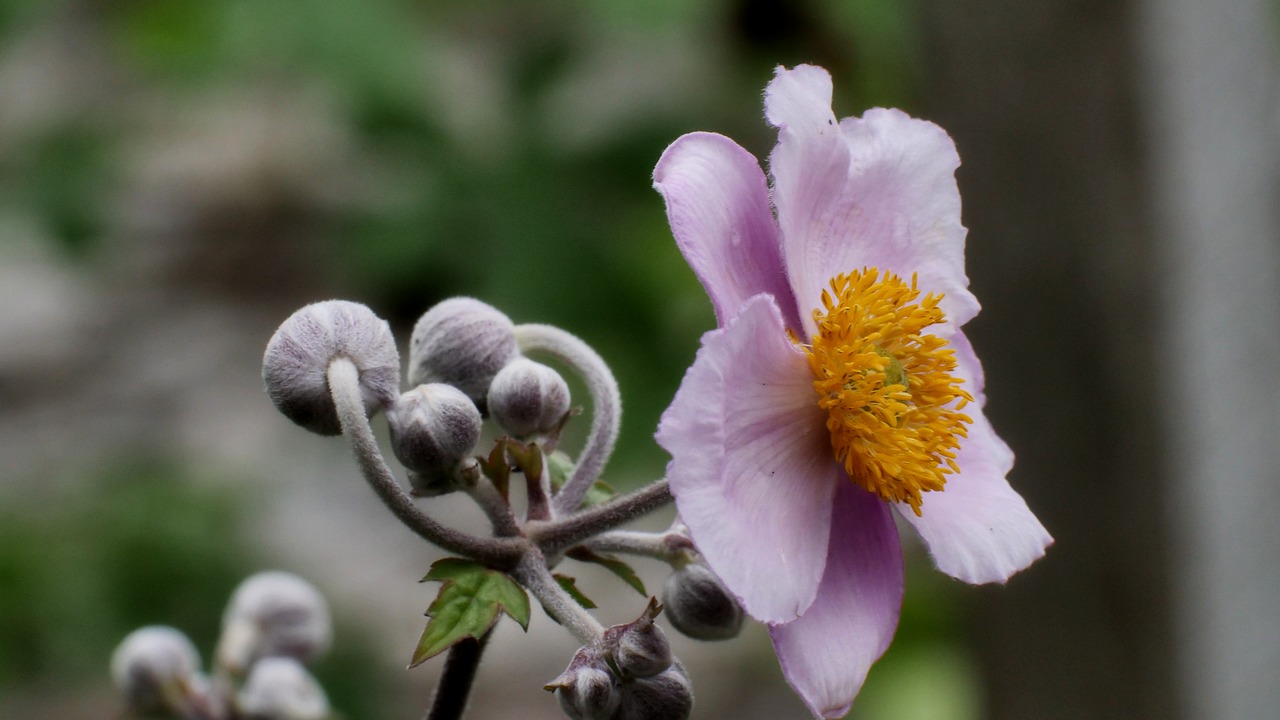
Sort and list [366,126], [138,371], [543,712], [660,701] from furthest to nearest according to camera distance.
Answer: [138,371] → [543,712] → [366,126] → [660,701]

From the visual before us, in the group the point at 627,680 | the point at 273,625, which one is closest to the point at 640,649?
the point at 627,680

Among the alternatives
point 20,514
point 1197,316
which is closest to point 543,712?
point 20,514

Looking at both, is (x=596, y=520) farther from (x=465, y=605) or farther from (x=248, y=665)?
(x=248, y=665)

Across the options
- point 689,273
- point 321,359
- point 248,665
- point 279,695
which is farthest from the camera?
point 689,273

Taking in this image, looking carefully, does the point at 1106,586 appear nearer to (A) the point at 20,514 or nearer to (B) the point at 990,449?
(B) the point at 990,449

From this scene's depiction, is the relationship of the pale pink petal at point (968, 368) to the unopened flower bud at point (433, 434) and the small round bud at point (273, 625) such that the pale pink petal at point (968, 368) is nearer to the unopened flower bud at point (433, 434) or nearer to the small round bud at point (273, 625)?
the unopened flower bud at point (433, 434)

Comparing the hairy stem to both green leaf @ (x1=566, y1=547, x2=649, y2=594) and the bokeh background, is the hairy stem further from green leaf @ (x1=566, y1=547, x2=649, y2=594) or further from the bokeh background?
the bokeh background
